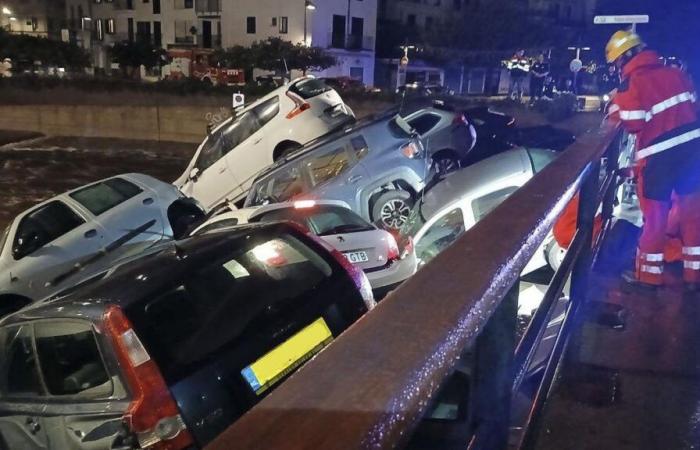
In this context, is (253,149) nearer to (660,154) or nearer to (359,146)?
(359,146)

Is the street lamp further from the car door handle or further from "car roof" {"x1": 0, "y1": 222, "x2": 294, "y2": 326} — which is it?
the car door handle

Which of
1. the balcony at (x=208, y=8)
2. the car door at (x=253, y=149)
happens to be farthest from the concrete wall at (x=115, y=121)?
the balcony at (x=208, y=8)

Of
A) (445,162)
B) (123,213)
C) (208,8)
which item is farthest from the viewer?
(208,8)

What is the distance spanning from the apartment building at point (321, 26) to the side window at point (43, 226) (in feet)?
113

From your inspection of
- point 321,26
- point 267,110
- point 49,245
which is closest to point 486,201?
point 49,245

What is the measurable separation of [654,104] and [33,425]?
14.5 ft

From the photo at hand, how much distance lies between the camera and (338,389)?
886mm

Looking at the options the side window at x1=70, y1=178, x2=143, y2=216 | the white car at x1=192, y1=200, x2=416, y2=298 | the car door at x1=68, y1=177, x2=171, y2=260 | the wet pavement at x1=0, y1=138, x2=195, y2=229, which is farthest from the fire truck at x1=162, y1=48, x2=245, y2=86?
the white car at x1=192, y1=200, x2=416, y2=298

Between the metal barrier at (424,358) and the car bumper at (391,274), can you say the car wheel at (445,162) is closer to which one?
the car bumper at (391,274)

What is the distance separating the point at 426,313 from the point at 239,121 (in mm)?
11629

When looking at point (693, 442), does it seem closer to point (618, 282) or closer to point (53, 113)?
point (618, 282)

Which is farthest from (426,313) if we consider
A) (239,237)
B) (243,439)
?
(239,237)

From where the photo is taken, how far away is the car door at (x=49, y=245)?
8367 mm

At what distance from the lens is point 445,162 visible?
1094cm
